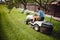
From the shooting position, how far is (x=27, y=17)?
7.24ft

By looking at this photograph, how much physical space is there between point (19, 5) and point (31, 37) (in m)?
0.56

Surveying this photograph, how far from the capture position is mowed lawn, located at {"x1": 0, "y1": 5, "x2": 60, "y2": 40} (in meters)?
2.04

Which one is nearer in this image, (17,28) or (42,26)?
(42,26)

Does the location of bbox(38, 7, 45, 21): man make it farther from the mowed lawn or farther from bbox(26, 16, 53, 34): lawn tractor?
the mowed lawn

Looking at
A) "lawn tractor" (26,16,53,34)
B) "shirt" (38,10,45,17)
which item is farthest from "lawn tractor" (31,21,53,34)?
"shirt" (38,10,45,17)

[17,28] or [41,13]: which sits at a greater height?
[41,13]

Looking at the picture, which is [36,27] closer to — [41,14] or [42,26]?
[42,26]

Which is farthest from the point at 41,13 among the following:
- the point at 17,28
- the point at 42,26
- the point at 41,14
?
Answer: the point at 17,28

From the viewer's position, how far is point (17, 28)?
219cm

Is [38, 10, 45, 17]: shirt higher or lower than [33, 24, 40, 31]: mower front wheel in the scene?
higher

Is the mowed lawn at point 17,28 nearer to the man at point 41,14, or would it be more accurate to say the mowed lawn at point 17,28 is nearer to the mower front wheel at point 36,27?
the mower front wheel at point 36,27

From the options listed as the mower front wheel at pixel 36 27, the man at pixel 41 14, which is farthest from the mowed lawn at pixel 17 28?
the man at pixel 41 14

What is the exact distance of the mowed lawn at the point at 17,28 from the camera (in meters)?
2.04

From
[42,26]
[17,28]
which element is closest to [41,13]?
[42,26]
